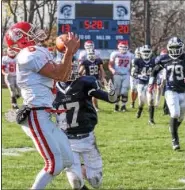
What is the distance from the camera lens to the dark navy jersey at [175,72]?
930cm

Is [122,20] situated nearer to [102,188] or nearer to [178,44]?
[178,44]

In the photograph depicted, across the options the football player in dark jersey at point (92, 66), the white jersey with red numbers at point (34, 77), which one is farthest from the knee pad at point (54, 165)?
the football player in dark jersey at point (92, 66)

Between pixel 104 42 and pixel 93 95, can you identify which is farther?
pixel 104 42

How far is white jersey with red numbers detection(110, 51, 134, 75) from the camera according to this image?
52.4 ft

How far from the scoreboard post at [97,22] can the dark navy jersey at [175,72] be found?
31.1 feet

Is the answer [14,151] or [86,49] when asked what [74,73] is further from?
[86,49]

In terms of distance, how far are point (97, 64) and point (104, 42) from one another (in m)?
4.38

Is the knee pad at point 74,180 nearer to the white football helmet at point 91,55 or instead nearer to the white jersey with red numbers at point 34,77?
the white jersey with red numbers at point 34,77

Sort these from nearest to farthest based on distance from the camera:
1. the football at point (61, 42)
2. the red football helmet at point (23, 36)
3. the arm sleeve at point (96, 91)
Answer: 1. the red football helmet at point (23, 36)
2. the football at point (61, 42)
3. the arm sleeve at point (96, 91)

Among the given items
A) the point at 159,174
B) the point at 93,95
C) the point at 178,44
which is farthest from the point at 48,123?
the point at 178,44

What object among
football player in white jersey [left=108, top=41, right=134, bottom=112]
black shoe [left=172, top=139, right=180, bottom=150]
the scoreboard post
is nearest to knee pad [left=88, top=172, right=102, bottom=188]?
black shoe [left=172, top=139, right=180, bottom=150]

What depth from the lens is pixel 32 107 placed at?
512 cm

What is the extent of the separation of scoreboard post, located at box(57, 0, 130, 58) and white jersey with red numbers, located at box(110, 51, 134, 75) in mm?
2817

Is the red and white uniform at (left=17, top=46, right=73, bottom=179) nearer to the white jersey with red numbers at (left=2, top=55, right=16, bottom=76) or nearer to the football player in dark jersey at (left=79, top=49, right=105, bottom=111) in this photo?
the football player in dark jersey at (left=79, top=49, right=105, bottom=111)
